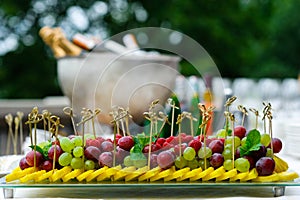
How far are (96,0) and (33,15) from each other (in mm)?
910

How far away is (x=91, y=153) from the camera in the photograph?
30.7 inches

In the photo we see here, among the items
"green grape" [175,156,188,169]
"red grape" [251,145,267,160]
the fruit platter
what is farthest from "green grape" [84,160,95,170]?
"red grape" [251,145,267,160]

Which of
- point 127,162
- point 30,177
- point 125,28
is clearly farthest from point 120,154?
point 125,28

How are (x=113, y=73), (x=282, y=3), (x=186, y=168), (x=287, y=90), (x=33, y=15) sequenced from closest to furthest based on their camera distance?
(x=186, y=168) < (x=113, y=73) < (x=287, y=90) < (x=33, y=15) < (x=282, y=3)

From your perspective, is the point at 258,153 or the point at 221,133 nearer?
the point at 258,153

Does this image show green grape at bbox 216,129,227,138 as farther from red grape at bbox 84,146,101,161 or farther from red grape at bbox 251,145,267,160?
red grape at bbox 84,146,101,161

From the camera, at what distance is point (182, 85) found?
1.43 m

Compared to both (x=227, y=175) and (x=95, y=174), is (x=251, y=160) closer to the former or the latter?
(x=227, y=175)

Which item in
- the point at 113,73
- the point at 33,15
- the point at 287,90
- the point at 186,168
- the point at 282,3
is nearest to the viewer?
the point at 186,168

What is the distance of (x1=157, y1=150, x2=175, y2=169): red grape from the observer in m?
0.77

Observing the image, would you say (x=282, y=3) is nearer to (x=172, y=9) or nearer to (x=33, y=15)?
(x=172, y=9)

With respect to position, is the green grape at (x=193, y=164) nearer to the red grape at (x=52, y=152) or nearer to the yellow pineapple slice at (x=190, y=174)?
the yellow pineapple slice at (x=190, y=174)

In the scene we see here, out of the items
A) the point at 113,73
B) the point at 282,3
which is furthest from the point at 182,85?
the point at 282,3

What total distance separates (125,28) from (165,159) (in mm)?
7514
